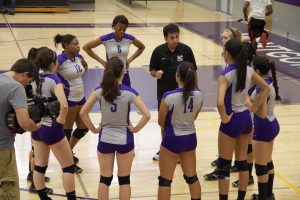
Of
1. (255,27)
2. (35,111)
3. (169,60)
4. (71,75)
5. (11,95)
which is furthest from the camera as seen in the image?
(255,27)

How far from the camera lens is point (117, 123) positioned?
568 cm

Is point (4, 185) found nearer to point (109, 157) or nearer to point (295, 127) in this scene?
point (109, 157)

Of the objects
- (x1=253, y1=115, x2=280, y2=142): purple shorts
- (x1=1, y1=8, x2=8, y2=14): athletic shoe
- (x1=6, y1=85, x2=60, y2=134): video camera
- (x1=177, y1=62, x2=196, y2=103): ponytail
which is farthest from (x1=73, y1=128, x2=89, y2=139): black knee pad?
(x1=1, y1=8, x2=8, y2=14): athletic shoe

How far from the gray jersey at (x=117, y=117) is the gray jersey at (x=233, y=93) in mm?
976

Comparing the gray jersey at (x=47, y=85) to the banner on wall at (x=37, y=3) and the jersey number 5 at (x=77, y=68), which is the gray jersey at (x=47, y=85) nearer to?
the jersey number 5 at (x=77, y=68)

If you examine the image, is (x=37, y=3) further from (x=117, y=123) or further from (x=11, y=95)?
(x=11, y=95)

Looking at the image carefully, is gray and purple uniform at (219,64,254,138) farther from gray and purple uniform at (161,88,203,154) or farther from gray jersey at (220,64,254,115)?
gray and purple uniform at (161,88,203,154)

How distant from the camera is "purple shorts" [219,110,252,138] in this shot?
598cm

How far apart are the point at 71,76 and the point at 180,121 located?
200 cm

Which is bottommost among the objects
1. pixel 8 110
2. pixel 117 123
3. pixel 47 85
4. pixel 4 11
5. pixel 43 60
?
pixel 4 11

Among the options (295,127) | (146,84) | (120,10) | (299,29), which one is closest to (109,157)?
(295,127)

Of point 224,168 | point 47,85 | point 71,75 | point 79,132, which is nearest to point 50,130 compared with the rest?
point 47,85

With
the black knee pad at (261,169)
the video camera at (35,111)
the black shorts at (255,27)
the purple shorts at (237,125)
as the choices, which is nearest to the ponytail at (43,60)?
the video camera at (35,111)

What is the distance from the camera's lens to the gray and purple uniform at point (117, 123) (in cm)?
562
